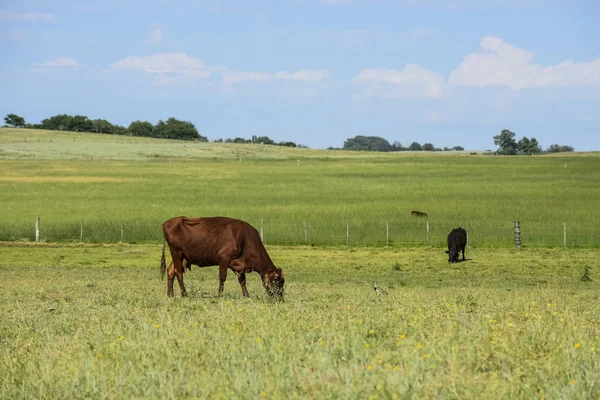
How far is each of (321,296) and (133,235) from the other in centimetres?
2989

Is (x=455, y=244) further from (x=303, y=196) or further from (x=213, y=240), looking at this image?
(x=303, y=196)

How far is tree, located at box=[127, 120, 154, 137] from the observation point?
18500 cm

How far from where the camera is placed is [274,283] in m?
18.0

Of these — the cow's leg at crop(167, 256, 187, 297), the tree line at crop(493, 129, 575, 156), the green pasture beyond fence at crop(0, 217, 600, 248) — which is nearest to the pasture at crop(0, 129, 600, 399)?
the green pasture beyond fence at crop(0, 217, 600, 248)

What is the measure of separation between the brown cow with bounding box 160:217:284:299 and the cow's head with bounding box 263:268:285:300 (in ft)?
0.13

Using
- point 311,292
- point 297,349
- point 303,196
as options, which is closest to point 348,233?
point 303,196

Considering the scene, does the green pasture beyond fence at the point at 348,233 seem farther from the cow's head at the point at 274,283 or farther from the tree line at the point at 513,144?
the tree line at the point at 513,144

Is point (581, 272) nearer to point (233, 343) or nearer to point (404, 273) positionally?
point (404, 273)

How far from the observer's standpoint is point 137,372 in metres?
9.00

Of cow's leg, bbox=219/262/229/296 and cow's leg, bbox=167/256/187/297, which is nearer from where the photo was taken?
cow's leg, bbox=219/262/229/296

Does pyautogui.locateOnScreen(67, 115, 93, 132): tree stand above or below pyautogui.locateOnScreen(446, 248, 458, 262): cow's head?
above

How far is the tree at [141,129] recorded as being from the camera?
185000mm

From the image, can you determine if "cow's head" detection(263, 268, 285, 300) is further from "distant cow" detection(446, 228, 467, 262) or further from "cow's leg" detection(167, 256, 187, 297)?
"distant cow" detection(446, 228, 467, 262)

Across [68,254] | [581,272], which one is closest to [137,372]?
[581,272]
